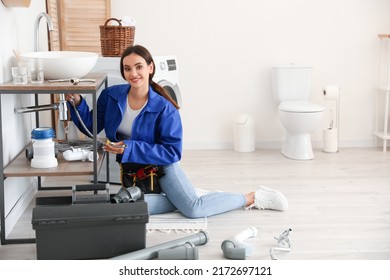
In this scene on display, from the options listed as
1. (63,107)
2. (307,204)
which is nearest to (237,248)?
(307,204)

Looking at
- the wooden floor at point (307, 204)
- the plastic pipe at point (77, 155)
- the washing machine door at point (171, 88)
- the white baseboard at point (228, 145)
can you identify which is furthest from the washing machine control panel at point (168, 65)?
the plastic pipe at point (77, 155)

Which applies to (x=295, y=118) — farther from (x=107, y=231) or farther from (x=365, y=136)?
(x=107, y=231)

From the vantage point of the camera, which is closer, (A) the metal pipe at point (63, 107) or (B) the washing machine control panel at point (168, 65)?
(A) the metal pipe at point (63, 107)

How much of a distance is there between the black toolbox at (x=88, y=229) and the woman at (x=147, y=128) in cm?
46

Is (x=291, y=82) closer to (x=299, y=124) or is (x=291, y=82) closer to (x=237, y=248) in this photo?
(x=299, y=124)

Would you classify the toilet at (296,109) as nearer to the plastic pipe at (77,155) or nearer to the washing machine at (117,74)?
the washing machine at (117,74)

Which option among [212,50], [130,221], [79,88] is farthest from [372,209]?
[212,50]

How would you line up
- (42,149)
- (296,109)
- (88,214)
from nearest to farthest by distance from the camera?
1. (88,214)
2. (42,149)
3. (296,109)

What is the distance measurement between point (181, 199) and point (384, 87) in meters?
2.55

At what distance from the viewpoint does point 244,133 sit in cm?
519

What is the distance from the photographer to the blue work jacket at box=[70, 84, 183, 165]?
3.17 meters

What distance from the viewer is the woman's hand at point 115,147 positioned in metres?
3.08

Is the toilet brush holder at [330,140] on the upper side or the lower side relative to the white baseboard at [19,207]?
upper
